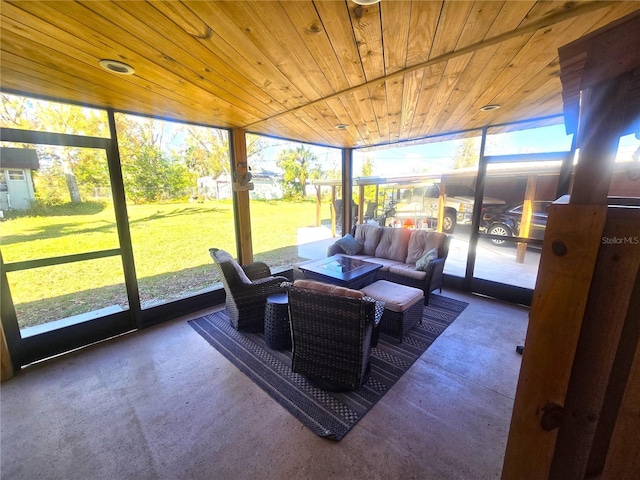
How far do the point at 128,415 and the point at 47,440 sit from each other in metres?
0.45

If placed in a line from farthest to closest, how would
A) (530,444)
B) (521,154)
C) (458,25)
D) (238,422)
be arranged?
(521,154), (238,422), (458,25), (530,444)

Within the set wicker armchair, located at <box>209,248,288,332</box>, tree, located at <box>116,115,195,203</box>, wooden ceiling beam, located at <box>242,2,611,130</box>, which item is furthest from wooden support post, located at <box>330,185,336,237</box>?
wooden ceiling beam, located at <box>242,2,611,130</box>

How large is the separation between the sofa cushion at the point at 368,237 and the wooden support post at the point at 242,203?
2.00 m

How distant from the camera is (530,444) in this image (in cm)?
76

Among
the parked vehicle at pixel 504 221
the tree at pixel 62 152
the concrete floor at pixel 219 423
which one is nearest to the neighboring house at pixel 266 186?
the tree at pixel 62 152

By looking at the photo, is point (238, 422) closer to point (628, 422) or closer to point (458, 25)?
point (628, 422)

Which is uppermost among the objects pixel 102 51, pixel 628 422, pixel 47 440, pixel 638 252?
pixel 102 51

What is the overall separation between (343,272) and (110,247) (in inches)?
108

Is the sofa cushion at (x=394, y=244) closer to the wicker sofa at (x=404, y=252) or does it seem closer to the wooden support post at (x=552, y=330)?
the wicker sofa at (x=404, y=252)

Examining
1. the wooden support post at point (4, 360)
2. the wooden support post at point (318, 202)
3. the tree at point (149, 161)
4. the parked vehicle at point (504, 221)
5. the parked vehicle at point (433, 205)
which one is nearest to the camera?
the wooden support post at point (4, 360)

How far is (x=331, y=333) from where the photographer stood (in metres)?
1.93

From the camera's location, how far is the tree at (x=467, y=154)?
12.7ft

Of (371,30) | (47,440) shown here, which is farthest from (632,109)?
(47,440)

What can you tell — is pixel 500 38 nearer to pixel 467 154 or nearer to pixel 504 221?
pixel 467 154
